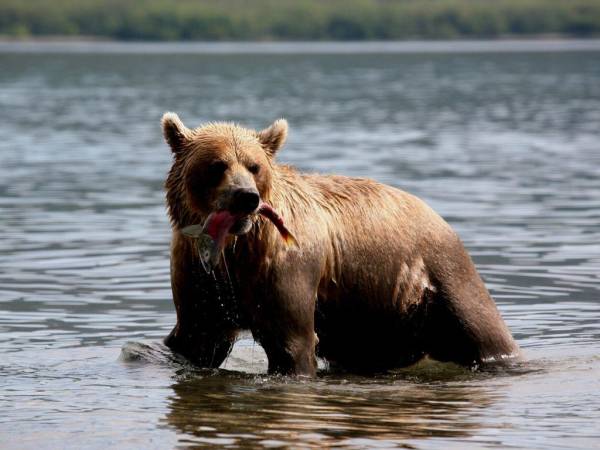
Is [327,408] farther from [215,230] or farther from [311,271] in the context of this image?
[215,230]

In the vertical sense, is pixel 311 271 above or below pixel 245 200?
below

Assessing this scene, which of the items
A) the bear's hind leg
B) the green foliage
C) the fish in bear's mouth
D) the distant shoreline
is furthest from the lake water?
the green foliage

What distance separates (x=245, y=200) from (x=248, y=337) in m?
3.08

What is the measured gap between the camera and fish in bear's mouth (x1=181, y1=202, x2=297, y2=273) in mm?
7406

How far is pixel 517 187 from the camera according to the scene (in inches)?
754

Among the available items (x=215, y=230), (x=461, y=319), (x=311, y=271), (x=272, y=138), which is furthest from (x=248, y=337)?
(x=215, y=230)

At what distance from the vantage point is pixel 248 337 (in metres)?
10.2

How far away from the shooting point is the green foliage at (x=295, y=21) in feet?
334

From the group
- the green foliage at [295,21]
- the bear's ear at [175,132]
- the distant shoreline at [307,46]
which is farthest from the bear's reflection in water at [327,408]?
the green foliage at [295,21]

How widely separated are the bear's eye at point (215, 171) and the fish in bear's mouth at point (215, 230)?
181 mm

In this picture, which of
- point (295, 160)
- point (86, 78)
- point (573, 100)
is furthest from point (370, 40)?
point (295, 160)

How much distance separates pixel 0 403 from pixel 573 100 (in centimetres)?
3518

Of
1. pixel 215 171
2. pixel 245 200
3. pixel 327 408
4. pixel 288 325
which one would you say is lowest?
pixel 327 408

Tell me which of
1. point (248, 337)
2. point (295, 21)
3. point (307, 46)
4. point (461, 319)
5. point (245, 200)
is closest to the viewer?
point (245, 200)
